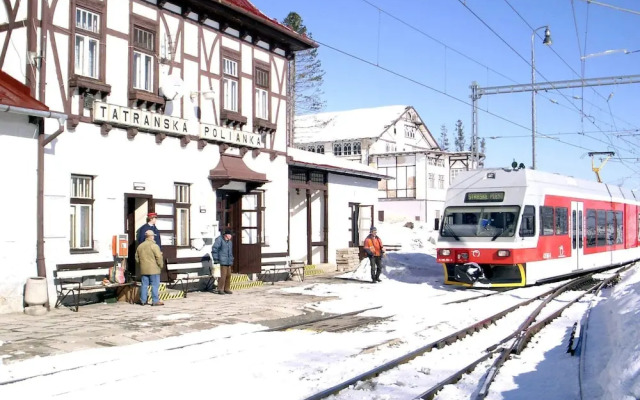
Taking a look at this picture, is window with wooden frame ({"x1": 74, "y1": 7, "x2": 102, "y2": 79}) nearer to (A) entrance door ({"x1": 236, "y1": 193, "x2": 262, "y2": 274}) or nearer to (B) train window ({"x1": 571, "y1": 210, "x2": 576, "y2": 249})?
(A) entrance door ({"x1": 236, "y1": 193, "x2": 262, "y2": 274})

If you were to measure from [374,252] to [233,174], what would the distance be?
16.2ft

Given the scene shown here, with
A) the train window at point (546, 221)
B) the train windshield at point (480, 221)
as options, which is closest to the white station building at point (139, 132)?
the train windshield at point (480, 221)

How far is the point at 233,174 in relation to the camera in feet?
58.9

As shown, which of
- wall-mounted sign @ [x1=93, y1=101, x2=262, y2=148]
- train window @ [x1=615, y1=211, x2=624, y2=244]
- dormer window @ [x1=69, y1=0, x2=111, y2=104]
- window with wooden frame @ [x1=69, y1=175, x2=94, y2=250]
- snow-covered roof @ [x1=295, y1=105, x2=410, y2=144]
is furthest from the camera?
snow-covered roof @ [x1=295, y1=105, x2=410, y2=144]

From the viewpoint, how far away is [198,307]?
14.1 m

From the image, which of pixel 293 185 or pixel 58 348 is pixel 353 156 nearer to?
pixel 293 185

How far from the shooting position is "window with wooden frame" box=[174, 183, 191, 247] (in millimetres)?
16984

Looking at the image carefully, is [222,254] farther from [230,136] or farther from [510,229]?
[510,229]

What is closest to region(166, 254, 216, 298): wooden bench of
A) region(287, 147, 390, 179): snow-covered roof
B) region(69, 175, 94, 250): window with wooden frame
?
region(69, 175, 94, 250): window with wooden frame

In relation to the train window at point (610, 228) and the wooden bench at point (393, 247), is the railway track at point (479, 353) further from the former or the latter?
Result: the wooden bench at point (393, 247)

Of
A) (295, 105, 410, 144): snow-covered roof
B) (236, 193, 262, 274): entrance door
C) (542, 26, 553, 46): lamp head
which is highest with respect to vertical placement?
(295, 105, 410, 144): snow-covered roof

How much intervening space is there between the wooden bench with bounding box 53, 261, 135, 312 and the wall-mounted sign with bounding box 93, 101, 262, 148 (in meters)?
3.08

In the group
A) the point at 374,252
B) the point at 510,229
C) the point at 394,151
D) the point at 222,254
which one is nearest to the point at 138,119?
the point at 222,254

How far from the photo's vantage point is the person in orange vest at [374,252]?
20.1 m
